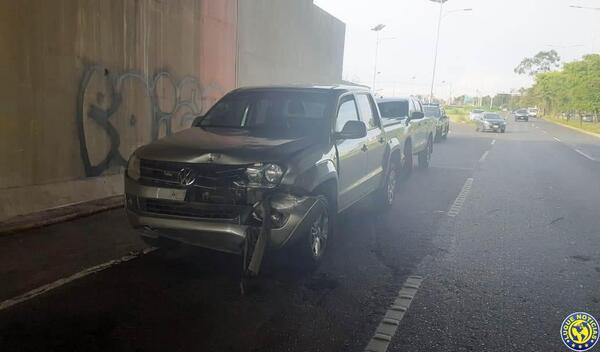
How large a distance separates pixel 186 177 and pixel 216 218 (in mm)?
445

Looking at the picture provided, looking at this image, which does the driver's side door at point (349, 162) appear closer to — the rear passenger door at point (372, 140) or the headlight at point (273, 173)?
the rear passenger door at point (372, 140)

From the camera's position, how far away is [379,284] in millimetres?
4617

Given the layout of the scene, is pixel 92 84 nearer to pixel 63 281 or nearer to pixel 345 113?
pixel 63 281

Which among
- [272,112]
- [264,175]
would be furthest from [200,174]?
[272,112]

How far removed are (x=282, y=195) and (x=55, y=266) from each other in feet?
8.05

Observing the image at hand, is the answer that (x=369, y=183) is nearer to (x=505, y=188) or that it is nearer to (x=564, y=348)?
(x=564, y=348)

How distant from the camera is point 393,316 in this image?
3.93 metres

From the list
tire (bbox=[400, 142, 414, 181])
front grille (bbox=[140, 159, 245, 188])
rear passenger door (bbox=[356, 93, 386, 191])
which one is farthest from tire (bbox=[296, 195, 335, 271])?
tire (bbox=[400, 142, 414, 181])

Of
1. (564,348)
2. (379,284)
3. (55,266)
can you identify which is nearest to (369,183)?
(379,284)

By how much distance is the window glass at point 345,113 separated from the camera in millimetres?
5527

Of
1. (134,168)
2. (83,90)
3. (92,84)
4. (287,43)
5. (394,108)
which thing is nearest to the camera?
(134,168)

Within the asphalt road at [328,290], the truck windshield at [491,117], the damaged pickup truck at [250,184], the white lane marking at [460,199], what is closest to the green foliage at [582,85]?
the truck windshield at [491,117]

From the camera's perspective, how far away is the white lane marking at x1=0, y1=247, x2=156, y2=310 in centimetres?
401

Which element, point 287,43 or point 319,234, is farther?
point 287,43
